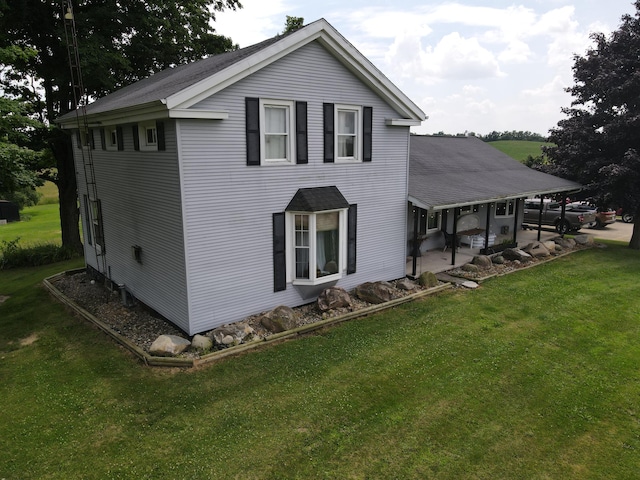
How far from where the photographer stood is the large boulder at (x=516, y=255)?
55.3ft

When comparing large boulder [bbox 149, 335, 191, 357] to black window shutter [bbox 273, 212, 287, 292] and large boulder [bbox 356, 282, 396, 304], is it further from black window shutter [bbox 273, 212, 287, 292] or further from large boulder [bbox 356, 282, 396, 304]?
large boulder [bbox 356, 282, 396, 304]

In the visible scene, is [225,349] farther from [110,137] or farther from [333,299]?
[110,137]

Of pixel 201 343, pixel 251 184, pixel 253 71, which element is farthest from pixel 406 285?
pixel 253 71

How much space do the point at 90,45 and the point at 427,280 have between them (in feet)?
48.8

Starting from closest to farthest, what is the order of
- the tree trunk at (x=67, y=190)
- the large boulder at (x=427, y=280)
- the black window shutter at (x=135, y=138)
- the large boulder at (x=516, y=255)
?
the black window shutter at (x=135, y=138) → the large boulder at (x=427, y=280) → the large boulder at (x=516, y=255) → the tree trunk at (x=67, y=190)

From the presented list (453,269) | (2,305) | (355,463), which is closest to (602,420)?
(355,463)

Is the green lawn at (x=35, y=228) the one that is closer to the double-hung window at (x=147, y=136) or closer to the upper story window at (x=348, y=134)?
the double-hung window at (x=147, y=136)

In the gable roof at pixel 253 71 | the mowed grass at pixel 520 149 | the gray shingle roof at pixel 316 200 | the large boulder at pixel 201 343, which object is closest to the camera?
the gable roof at pixel 253 71

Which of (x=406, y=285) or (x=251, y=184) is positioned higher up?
(x=251, y=184)

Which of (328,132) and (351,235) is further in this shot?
(351,235)

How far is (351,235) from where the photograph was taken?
40.3ft

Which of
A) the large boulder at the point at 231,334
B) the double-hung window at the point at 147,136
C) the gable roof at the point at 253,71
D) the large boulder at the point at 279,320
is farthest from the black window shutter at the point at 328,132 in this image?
the large boulder at the point at 231,334

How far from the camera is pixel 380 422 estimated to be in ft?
23.5

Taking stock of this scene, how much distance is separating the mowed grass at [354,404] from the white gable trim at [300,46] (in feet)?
18.3
